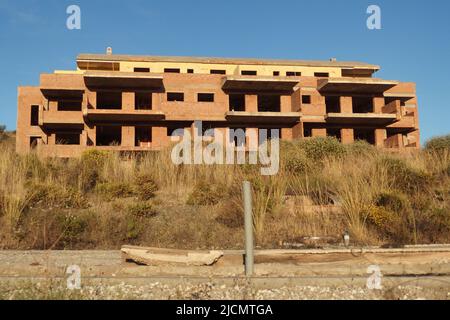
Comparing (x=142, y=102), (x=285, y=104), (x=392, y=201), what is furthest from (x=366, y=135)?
(x=392, y=201)

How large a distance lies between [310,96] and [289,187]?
3606cm

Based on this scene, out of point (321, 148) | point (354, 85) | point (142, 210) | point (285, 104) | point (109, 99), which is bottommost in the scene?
point (142, 210)

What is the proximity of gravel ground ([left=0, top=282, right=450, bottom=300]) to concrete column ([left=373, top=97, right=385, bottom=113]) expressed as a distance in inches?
1789

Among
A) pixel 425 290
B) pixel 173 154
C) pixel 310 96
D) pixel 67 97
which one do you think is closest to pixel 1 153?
pixel 173 154

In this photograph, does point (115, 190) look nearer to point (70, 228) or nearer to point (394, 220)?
point (70, 228)

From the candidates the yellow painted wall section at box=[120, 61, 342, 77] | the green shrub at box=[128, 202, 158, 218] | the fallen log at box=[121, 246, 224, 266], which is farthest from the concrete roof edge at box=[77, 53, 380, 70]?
the fallen log at box=[121, 246, 224, 266]

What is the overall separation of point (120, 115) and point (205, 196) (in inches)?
1254

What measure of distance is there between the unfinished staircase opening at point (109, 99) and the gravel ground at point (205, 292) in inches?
1619

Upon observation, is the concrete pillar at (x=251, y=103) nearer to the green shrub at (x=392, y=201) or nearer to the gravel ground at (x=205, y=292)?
the green shrub at (x=392, y=201)

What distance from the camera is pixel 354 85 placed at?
45.7m

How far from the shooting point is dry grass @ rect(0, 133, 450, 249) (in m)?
9.58

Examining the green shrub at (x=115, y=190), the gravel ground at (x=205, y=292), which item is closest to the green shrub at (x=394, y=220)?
the gravel ground at (x=205, y=292)

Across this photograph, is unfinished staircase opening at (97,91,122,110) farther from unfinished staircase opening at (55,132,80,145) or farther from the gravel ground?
the gravel ground

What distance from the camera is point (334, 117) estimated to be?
4416cm
